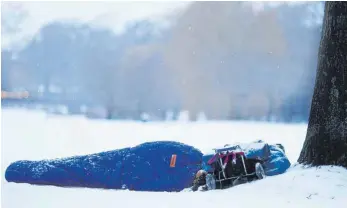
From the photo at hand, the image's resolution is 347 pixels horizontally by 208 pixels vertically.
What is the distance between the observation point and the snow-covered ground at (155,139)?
2.34 metres

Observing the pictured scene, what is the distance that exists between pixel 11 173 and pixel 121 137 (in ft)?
3.34

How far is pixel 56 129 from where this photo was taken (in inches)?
161

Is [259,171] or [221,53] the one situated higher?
[221,53]

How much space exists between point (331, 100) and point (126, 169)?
5.88ft

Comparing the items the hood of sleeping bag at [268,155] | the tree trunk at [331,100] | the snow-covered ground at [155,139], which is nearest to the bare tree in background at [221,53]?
the snow-covered ground at [155,139]

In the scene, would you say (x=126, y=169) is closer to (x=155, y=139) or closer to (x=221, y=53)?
(x=155, y=139)

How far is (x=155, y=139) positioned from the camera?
3.84m

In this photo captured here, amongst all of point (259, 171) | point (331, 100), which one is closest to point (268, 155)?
point (259, 171)

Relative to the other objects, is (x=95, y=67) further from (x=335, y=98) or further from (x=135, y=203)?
(x=335, y=98)

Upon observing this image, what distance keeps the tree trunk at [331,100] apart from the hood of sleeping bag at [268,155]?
0.22 metres

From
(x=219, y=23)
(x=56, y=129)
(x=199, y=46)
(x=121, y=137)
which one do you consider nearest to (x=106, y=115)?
(x=121, y=137)

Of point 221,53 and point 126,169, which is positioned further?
point 221,53

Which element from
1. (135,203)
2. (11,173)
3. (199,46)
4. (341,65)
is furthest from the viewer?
(199,46)

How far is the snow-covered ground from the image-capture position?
234 centimetres
